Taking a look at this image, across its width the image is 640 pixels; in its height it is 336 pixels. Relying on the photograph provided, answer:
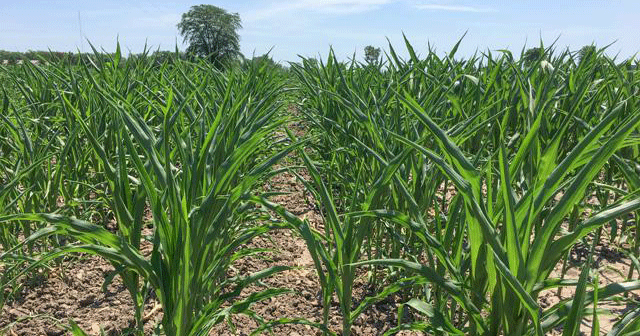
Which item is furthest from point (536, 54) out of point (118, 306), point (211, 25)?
point (211, 25)

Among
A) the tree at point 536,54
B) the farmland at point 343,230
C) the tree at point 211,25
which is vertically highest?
the tree at point 211,25

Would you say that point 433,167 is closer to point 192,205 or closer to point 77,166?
point 192,205

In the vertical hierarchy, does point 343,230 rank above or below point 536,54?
below

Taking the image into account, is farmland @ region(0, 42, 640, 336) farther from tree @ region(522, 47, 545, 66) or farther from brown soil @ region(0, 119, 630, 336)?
tree @ region(522, 47, 545, 66)

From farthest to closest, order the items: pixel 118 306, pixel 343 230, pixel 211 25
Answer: pixel 211 25 → pixel 118 306 → pixel 343 230

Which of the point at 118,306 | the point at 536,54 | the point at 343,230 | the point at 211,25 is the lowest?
the point at 118,306

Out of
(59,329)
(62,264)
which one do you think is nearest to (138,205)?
(59,329)

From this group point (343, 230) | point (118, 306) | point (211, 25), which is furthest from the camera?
point (211, 25)

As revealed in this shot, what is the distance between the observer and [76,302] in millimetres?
1598

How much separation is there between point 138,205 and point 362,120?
0.62m

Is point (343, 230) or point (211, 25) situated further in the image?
point (211, 25)

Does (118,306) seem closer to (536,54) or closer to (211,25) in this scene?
(536,54)

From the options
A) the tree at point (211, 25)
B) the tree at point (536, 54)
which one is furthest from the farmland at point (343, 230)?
the tree at point (211, 25)

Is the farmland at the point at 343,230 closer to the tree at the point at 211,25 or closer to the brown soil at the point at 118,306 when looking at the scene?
the brown soil at the point at 118,306
